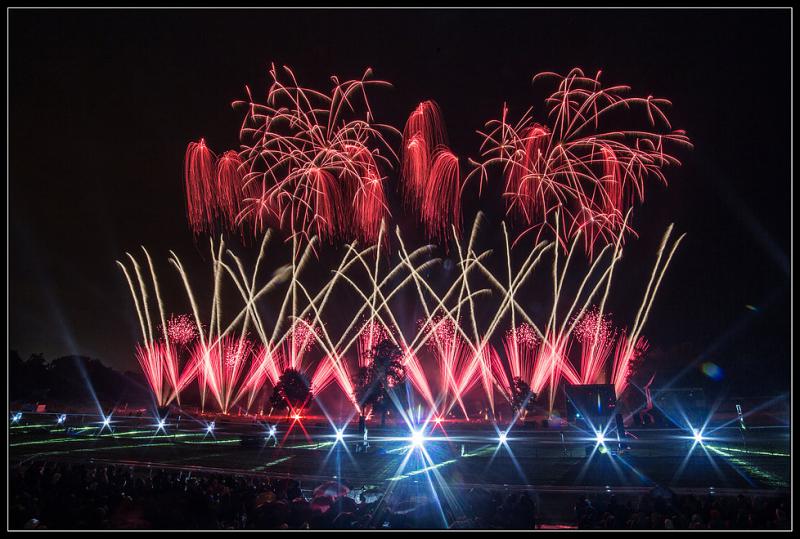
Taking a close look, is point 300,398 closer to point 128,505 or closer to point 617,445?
point 617,445

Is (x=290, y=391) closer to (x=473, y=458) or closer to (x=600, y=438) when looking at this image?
(x=473, y=458)

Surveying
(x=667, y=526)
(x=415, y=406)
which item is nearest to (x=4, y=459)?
(x=667, y=526)

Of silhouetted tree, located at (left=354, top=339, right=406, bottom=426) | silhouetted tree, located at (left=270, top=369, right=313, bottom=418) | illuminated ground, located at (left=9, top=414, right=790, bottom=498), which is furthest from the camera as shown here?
silhouetted tree, located at (left=270, top=369, right=313, bottom=418)

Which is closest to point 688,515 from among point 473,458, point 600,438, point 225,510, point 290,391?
point 225,510

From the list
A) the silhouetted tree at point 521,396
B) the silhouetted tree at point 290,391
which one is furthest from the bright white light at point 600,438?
the silhouetted tree at point 290,391

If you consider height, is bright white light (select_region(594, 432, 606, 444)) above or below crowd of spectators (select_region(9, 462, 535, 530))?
below

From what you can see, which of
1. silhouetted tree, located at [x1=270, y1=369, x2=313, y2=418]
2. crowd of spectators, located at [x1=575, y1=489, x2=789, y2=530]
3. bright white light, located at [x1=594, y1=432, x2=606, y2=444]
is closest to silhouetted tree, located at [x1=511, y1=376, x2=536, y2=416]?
silhouetted tree, located at [x1=270, y1=369, x2=313, y2=418]

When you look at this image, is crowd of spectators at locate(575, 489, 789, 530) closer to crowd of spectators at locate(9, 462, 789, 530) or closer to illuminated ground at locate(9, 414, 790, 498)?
crowd of spectators at locate(9, 462, 789, 530)
